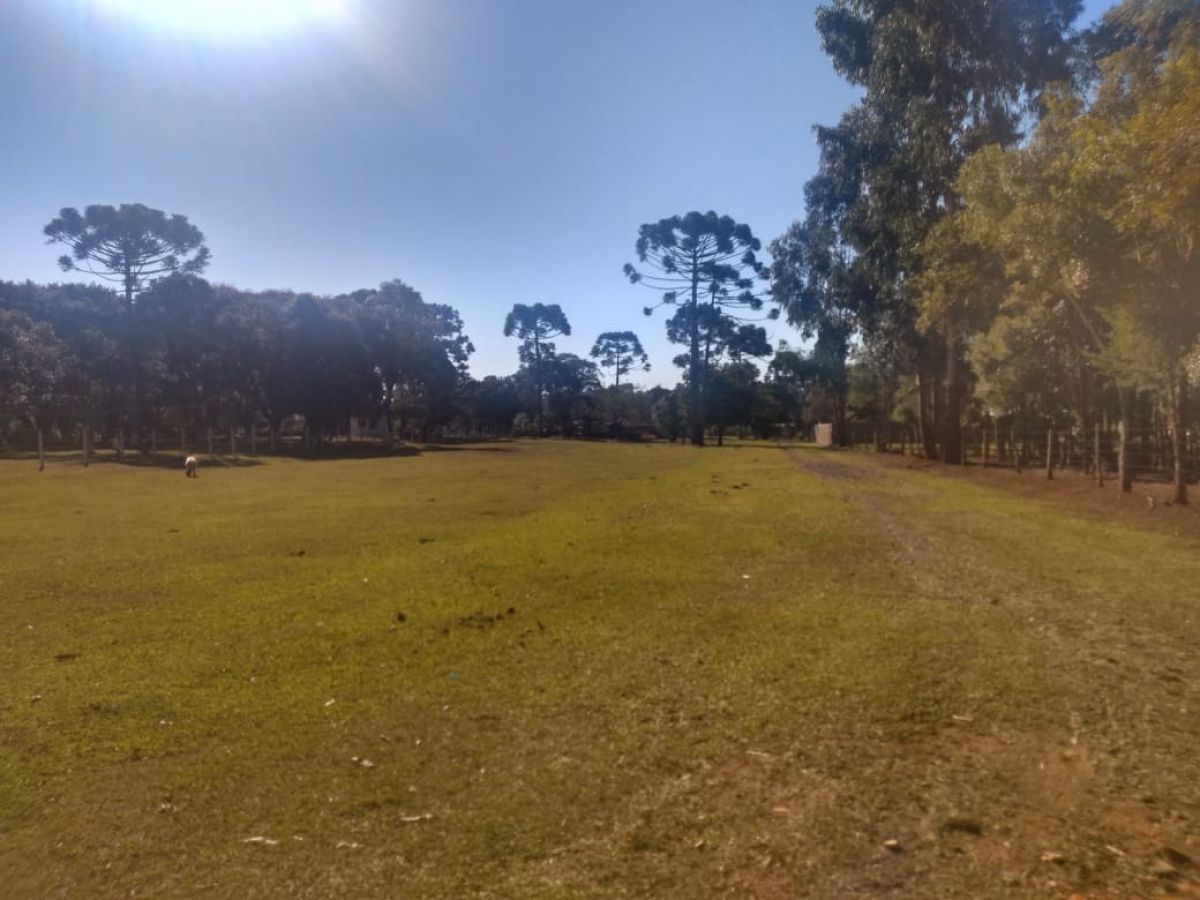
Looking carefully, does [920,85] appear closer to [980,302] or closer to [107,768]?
[980,302]

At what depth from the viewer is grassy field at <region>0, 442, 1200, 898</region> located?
3.75m

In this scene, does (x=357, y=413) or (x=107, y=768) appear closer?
(x=107, y=768)

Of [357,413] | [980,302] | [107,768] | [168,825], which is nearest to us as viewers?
[168,825]

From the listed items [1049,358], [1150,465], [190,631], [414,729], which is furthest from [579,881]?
[1150,465]

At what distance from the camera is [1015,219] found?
16812 millimetres

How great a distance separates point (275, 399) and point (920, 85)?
4831 cm

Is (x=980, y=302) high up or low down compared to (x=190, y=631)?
up

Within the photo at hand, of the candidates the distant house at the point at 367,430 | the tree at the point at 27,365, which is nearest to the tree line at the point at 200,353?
the tree at the point at 27,365

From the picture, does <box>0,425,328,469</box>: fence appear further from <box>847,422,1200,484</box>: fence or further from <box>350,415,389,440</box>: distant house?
<box>847,422,1200,484</box>: fence

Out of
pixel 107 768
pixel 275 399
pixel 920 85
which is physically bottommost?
pixel 107 768

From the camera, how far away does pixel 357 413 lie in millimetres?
70562

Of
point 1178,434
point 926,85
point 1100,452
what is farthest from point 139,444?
point 1178,434

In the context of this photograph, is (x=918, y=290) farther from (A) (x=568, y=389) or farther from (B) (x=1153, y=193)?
(A) (x=568, y=389)

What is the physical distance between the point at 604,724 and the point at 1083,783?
107 inches
